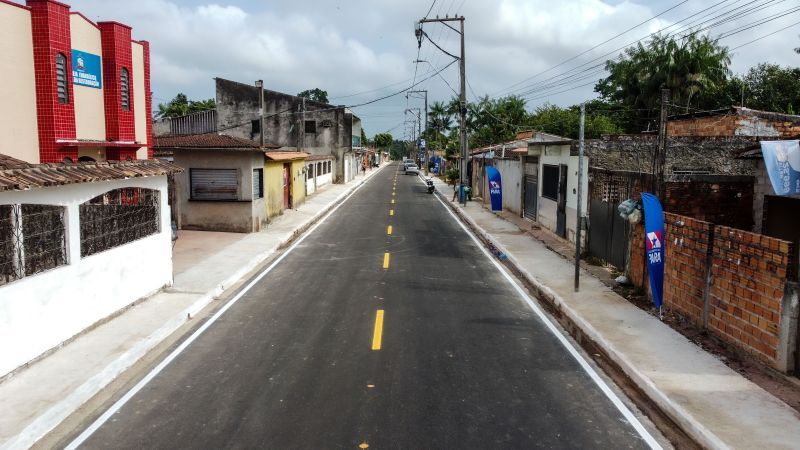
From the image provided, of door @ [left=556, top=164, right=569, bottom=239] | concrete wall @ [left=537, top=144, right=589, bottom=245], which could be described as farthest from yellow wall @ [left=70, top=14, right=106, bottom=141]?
door @ [left=556, top=164, right=569, bottom=239]

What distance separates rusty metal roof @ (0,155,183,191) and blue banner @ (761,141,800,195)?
10.4m

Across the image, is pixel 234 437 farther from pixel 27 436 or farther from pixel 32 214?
pixel 32 214

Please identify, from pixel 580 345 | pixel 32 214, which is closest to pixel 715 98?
pixel 580 345

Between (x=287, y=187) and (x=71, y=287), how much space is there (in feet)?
72.2

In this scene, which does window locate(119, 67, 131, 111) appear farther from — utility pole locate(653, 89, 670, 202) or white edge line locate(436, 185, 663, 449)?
utility pole locate(653, 89, 670, 202)

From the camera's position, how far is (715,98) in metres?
45.7

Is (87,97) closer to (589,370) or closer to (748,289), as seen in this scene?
(589,370)

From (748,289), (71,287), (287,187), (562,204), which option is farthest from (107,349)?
(287,187)

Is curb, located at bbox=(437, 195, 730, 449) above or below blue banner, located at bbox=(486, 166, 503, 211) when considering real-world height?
below

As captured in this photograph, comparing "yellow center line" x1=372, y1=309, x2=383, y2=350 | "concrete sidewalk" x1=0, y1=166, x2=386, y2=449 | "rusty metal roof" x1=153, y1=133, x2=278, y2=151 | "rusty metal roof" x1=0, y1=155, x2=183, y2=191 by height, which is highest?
"rusty metal roof" x1=153, y1=133, x2=278, y2=151

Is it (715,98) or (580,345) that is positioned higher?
(715,98)

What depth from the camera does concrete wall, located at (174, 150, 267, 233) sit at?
22.2 m

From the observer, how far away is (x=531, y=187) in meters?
26.3

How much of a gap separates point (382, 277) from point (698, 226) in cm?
721
